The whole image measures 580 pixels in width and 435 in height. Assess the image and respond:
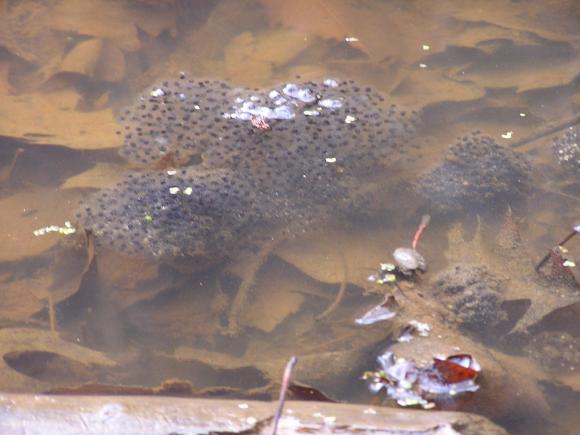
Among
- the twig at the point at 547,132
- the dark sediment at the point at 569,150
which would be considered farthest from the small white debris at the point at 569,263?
the twig at the point at 547,132

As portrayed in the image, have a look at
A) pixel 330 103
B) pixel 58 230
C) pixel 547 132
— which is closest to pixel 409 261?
pixel 330 103

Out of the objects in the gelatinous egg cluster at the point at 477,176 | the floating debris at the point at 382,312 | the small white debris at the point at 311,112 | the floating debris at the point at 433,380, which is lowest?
the floating debris at the point at 382,312

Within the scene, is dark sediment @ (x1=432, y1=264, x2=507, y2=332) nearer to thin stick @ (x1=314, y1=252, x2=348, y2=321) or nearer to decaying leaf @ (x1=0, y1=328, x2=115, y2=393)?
thin stick @ (x1=314, y1=252, x2=348, y2=321)

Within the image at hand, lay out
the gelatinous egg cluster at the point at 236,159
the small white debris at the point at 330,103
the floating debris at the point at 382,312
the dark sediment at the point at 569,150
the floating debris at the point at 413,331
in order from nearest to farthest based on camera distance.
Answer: the floating debris at the point at 413,331, the floating debris at the point at 382,312, the gelatinous egg cluster at the point at 236,159, the dark sediment at the point at 569,150, the small white debris at the point at 330,103

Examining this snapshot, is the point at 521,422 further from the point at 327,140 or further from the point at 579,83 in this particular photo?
the point at 579,83

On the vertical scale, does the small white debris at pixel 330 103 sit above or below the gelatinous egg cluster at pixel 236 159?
above

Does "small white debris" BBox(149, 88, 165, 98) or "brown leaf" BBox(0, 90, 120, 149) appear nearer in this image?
"brown leaf" BBox(0, 90, 120, 149)

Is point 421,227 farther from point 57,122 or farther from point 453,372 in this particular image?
point 57,122

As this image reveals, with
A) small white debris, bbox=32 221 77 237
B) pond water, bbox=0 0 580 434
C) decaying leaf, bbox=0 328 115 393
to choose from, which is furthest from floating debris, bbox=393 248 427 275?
small white debris, bbox=32 221 77 237

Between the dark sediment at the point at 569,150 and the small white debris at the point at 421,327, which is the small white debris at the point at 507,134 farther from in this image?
the small white debris at the point at 421,327
